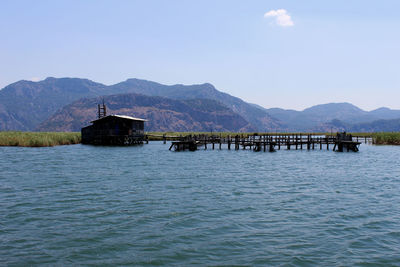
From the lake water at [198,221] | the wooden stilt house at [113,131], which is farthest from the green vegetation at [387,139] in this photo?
the wooden stilt house at [113,131]

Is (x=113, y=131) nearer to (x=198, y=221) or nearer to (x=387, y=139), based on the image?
(x=198, y=221)

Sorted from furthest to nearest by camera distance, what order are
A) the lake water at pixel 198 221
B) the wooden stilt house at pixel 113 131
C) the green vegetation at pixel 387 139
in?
the green vegetation at pixel 387 139
the wooden stilt house at pixel 113 131
the lake water at pixel 198 221

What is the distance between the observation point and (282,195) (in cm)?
2119

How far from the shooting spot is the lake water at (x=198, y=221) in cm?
1159

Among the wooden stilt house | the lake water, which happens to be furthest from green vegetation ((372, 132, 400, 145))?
the wooden stilt house

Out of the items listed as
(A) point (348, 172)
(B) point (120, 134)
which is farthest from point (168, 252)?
(B) point (120, 134)

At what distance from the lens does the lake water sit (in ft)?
38.0

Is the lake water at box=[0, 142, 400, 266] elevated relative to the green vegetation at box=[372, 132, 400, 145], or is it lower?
lower

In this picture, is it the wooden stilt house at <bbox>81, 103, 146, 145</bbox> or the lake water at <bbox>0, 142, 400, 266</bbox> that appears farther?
the wooden stilt house at <bbox>81, 103, 146, 145</bbox>

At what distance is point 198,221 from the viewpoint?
15438 millimetres

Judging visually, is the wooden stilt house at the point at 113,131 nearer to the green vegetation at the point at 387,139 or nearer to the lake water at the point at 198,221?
the lake water at the point at 198,221

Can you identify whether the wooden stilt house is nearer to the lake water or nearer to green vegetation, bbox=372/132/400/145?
the lake water

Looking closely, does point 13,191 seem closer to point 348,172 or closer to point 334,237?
point 334,237

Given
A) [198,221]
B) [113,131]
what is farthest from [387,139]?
[198,221]
